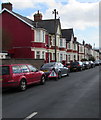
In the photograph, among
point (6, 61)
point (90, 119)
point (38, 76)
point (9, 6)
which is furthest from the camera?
point (9, 6)

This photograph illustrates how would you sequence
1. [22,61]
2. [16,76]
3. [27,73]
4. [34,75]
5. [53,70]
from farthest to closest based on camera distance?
[22,61], [53,70], [34,75], [27,73], [16,76]

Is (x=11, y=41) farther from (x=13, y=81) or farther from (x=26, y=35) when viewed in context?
(x=13, y=81)

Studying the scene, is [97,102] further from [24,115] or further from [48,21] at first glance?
[48,21]

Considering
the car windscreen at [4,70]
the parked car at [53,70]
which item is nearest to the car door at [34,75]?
the car windscreen at [4,70]

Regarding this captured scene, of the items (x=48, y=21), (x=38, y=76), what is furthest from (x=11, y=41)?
(x=38, y=76)

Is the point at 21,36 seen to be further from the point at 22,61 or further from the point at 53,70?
the point at 53,70

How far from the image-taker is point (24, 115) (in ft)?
20.2

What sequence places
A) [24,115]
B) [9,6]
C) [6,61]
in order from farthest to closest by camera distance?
[9,6] < [6,61] < [24,115]

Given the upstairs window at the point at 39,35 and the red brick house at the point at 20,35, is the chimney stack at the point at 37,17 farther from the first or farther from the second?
the upstairs window at the point at 39,35

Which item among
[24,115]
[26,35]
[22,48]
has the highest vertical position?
[26,35]

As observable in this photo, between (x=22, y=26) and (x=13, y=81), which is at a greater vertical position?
(x=22, y=26)

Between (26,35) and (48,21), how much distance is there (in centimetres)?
1067

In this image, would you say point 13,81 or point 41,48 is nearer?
point 13,81

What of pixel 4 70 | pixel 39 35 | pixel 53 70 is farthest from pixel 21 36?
pixel 4 70
